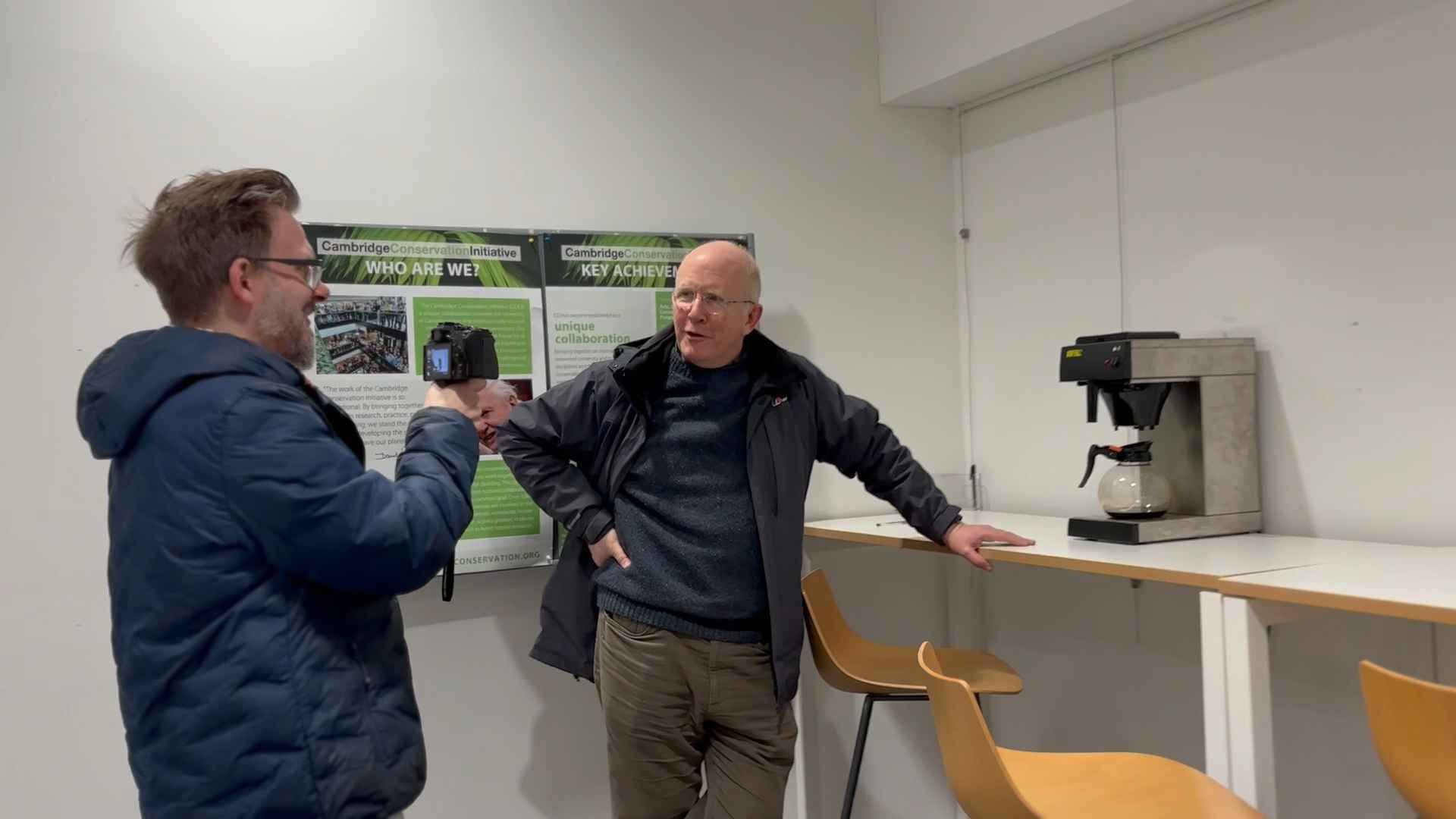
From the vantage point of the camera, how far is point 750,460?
230 cm

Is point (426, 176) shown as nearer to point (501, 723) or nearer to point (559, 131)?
point (559, 131)

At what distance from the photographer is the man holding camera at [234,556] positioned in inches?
52.4

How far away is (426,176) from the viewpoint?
2781 mm

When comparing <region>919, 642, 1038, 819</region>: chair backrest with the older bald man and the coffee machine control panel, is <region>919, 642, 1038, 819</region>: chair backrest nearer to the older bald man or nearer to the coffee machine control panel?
the older bald man

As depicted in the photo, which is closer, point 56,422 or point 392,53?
point 56,422

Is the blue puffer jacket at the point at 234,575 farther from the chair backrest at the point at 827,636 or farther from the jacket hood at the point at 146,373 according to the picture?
the chair backrest at the point at 827,636

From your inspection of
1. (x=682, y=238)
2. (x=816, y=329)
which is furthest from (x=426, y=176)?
(x=816, y=329)

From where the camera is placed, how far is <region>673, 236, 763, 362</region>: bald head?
232 centimetres

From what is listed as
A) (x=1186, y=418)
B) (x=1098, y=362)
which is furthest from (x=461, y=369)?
(x=1186, y=418)

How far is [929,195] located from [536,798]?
2146mm

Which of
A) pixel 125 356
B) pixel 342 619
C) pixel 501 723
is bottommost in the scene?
pixel 501 723

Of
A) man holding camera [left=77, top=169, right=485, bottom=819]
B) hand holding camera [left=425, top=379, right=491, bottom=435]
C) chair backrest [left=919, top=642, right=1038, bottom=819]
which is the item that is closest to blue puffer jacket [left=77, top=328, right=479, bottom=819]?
man holding camera [left=77, top=169, right=485, bottom=819]

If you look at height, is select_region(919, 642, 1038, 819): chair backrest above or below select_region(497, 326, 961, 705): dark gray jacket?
below

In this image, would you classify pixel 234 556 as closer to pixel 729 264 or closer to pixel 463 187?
pixel 729 264
